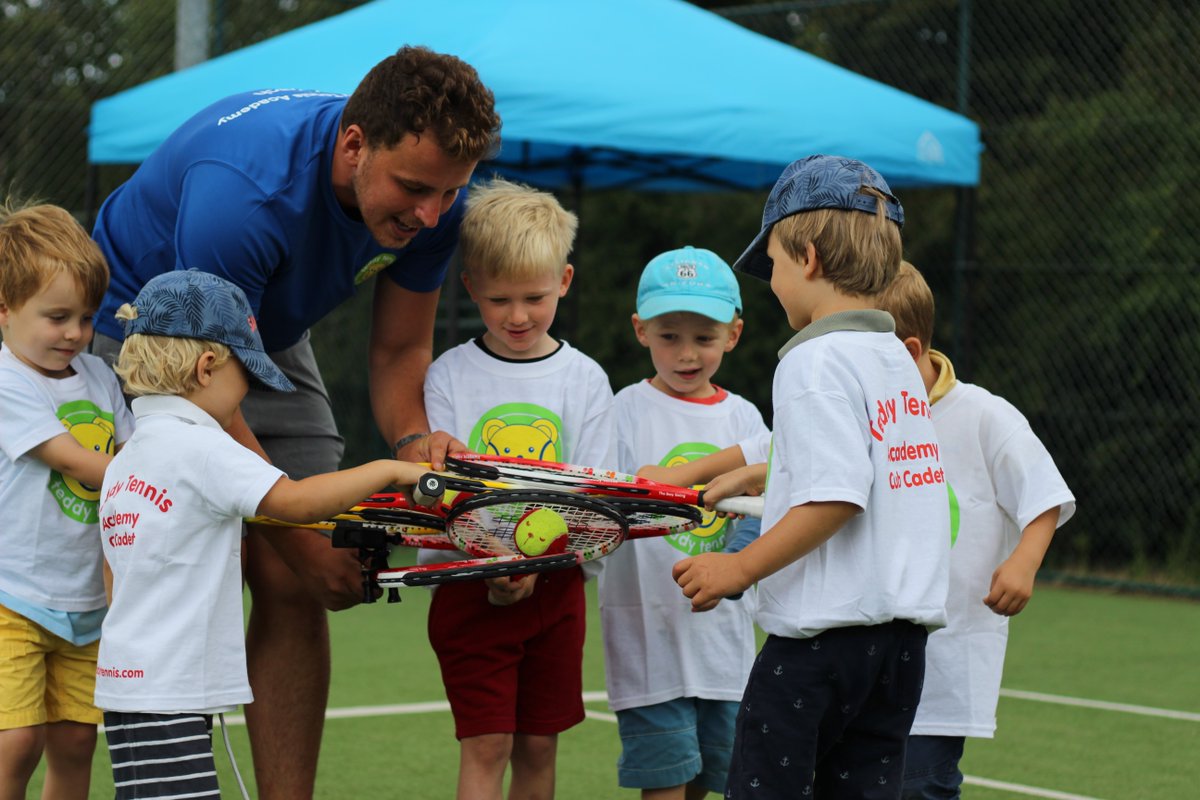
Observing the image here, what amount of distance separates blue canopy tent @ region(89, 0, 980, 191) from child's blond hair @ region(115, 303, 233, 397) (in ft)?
15.0

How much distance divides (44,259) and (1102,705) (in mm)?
4286

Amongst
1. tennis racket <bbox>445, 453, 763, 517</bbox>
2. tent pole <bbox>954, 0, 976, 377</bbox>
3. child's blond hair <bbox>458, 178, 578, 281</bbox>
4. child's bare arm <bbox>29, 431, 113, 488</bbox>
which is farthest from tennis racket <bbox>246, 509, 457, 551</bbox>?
tent pole <bbox>954, 0, 976, 377</bbox>

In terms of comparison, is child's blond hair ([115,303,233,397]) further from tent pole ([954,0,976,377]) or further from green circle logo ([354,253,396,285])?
tent pole ([954,0,976,377])

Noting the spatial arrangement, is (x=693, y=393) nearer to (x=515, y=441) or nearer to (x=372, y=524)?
(x=515, y=441)

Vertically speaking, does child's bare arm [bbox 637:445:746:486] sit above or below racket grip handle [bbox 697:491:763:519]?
above

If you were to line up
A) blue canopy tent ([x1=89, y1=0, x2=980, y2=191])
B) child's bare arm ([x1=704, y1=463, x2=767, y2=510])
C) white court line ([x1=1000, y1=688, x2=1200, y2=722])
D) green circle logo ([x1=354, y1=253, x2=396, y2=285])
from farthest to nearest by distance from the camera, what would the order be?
1. blue canopy tent ([x1=89, y1=0, x2=980, y2=191])
2. white court line ([x1=1000, y1=688, x2=1200, y2=722])
3. green circle logo ([x1=354, y1=253, x2=396, y2=285])
4. child's bare arm ([x1=704, y1=463, x2=767, y2=510])

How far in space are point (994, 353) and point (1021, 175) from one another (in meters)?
1.16

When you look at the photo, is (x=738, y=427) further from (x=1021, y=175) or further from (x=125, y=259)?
(x=1021, y=175)

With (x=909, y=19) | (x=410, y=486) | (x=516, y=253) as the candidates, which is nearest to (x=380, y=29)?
(x=909, y=19)

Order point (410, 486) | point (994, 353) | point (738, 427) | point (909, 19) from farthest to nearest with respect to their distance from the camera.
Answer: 1. point (909, 19)
2. point (994, 353)
3. point (738, 427)
4. point (410, 486)

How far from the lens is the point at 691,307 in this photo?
3.85 metres

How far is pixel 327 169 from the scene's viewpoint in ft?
11.2

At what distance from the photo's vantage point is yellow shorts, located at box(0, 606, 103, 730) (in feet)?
11.2

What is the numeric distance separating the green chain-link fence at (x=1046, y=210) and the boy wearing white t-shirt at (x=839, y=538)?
5.54 m
